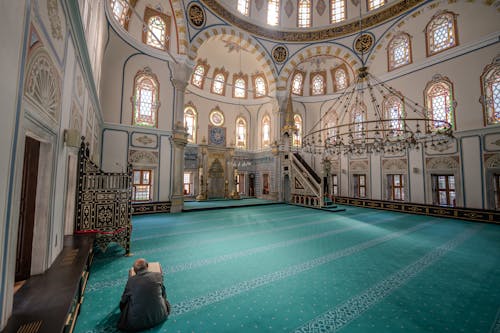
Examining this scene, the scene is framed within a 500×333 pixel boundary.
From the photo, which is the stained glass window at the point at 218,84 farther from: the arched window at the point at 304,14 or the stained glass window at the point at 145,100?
the stained glass window at the point at 145,100

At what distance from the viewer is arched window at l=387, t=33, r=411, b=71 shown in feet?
34.4

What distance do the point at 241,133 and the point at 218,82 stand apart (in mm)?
3949

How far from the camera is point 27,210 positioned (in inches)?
96.5

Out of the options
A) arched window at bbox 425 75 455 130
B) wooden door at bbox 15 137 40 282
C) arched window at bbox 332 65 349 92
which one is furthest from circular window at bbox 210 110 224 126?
wooden door at bbox 15 137 40 282

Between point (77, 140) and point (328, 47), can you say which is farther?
point (328, 47)

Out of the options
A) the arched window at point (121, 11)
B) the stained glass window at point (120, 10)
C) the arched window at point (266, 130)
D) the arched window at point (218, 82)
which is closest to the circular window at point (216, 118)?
the arched window at point (218, 82)

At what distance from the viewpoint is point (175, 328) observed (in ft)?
7.45

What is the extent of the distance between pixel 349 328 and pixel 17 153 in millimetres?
3564

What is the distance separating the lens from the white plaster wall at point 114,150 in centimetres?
827

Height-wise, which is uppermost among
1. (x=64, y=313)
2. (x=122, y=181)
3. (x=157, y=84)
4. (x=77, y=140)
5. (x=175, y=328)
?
(x=157, y=84)

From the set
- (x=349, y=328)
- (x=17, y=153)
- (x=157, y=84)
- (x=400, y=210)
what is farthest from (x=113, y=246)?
(x=400, y=210)

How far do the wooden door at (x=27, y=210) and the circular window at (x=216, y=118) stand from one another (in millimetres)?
12657

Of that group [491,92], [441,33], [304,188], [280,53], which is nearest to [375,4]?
[441,33]

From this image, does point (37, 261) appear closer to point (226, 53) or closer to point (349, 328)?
point (349, 328)
